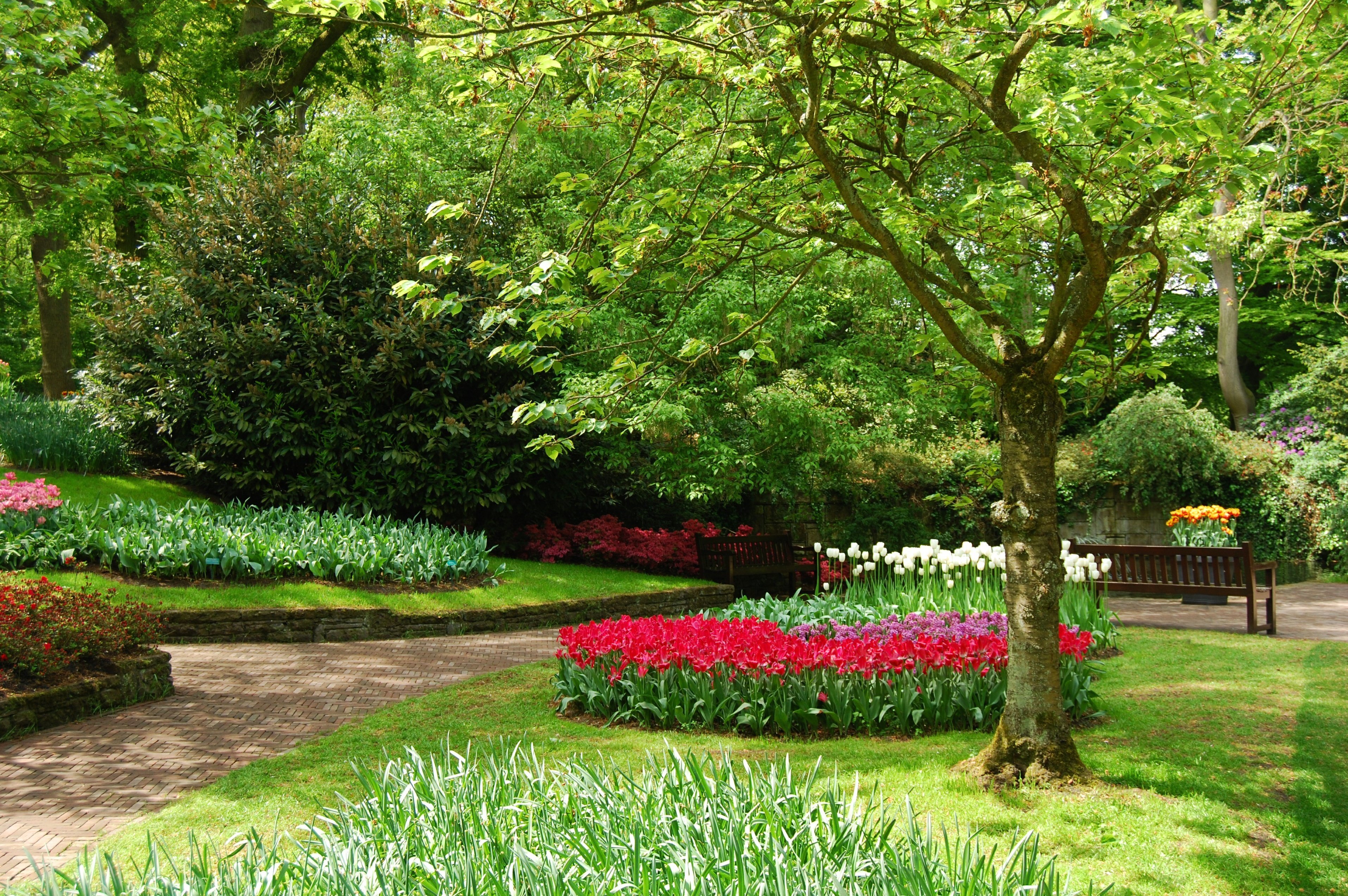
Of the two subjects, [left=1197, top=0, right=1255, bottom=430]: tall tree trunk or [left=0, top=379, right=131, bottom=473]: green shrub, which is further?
[left=1197, top=0, right=1255, bottom=430]: tall tree trunk

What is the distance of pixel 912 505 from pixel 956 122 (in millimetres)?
11431

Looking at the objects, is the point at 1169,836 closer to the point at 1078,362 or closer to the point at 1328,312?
the point at 1078,362

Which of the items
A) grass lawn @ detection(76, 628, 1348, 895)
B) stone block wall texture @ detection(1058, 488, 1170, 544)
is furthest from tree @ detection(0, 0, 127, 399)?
stone block wall texture @ detection(1058, 488, 1170, 544)

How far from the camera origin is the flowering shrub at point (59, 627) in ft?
19.2

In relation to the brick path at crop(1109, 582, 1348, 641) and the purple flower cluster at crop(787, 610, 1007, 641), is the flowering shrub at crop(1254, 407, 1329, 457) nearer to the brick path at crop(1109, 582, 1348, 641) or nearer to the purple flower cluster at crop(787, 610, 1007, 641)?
the brick path at crop(1109, 582, 1348, 641)

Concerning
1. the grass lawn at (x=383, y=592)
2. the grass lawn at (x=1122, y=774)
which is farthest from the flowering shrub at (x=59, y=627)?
the grass lawn at (x=1122, y=774)

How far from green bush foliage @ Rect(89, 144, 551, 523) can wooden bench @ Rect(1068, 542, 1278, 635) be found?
745cm

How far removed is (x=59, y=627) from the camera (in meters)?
6.17

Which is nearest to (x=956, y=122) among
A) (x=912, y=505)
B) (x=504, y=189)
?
(x=504, y=189)

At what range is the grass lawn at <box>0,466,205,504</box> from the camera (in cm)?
1165

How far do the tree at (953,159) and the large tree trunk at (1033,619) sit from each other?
11mm

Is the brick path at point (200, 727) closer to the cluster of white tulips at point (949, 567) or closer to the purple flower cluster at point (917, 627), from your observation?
the purple flower cluster at point (917, 627)

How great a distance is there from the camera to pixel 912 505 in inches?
656

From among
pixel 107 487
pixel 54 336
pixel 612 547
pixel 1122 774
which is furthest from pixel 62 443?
pixel 1122 774
